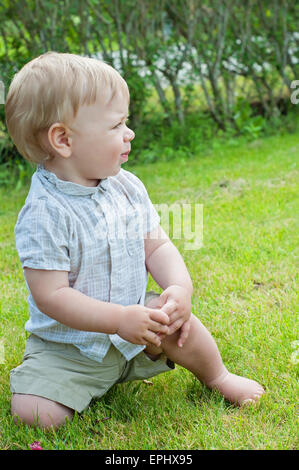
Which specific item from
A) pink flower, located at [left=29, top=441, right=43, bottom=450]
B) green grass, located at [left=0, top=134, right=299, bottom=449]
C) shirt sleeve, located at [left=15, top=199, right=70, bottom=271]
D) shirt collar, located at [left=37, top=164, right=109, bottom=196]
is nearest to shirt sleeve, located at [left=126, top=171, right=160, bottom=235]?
shirt collar, located at [left=37, top=164, right=109, bottom=196]

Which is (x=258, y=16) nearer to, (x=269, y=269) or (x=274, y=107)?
(x=274, y=107)

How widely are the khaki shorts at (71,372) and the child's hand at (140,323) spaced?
223mm

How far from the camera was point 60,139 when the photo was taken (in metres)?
1.71

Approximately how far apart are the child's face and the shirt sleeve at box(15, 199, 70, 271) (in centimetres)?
16

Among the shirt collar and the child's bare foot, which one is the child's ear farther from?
the child's bare foot

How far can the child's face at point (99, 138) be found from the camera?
1.70m

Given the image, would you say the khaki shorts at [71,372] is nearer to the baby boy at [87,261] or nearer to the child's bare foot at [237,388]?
the baby boy at [87,261]

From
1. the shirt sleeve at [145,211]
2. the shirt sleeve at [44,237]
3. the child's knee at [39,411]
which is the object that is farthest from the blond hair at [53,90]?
the child's knee at [39,411]

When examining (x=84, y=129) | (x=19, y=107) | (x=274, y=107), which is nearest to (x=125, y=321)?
(x=84, y=129)

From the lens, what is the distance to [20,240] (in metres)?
1.72

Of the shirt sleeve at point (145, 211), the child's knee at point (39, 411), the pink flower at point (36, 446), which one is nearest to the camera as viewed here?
the pink flower at point (36, 446)

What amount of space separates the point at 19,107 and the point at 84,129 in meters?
0.19

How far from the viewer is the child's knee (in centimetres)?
176

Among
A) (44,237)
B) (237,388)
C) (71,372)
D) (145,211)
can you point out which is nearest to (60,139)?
(44,237)
